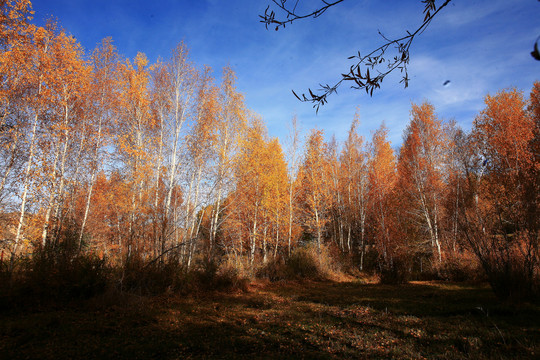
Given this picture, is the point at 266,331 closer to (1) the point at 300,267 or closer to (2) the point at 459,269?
(1) the point at 300,267

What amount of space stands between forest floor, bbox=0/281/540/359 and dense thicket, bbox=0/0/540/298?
1.68 metres

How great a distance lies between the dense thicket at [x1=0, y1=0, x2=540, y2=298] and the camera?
6.98 metres

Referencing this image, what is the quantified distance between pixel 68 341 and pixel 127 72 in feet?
39.6

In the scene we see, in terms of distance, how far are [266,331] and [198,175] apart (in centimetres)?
889

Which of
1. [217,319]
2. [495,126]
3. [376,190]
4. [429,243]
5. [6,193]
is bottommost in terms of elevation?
[217,319]

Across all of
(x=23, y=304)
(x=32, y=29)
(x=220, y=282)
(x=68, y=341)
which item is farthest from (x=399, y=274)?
(x=32, y=29)

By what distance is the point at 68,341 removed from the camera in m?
3.49

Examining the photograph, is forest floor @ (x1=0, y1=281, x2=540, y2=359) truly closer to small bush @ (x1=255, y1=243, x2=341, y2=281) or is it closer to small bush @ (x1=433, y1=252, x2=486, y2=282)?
small bush @ (x1=433, y1=252, x2=486, y2=282)

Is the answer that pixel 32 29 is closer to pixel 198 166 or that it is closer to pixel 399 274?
pixel 198 166

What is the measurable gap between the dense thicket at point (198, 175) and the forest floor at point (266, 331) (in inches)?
66.1

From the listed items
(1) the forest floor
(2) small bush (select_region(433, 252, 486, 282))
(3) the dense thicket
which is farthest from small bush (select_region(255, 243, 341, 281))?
(1) the forest floor

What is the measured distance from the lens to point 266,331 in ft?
13.8

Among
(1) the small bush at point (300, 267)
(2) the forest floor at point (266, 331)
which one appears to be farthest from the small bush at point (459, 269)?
(2) the forest floor at point (266, 331)

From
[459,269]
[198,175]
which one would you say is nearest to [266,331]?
[198,175]
